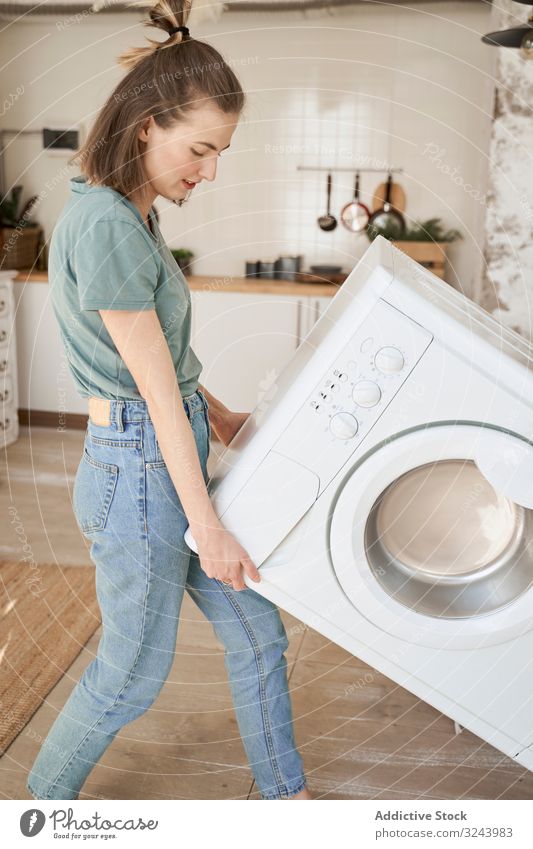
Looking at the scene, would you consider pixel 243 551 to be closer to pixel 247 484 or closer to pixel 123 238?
pixel 247 484

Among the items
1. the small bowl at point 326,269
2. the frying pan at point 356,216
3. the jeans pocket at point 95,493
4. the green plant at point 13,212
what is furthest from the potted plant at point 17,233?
the jeans pocket at point 95,493

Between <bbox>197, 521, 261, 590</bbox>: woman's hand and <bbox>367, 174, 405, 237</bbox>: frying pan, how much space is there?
2.49 m

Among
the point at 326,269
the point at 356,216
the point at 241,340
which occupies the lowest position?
the point at 241,340

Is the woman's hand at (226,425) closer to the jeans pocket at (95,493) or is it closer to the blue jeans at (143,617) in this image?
the blue jeans at (143,617)

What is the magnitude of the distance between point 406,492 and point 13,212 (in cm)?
312

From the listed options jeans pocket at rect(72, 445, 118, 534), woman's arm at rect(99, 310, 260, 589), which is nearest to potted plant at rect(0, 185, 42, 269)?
jeans pocket at rect(72, 445, 118, 534)

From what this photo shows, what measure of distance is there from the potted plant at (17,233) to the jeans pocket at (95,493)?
2552 mm

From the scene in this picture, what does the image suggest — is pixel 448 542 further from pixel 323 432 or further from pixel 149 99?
pixel 149 99

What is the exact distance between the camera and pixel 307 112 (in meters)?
3.65

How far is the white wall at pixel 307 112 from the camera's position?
342 centimetres

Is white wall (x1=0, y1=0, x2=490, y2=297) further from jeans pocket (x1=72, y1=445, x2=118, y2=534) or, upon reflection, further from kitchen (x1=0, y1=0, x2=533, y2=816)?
jeans pocket (x1=72, y1=445, x2=118, y2=534)

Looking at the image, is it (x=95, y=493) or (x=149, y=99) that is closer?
(x=149, y=99)

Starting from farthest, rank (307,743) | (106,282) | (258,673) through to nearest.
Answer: (307,743), (258,673), (106,282)

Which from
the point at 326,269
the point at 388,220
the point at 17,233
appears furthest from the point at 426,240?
the point at 17,233
